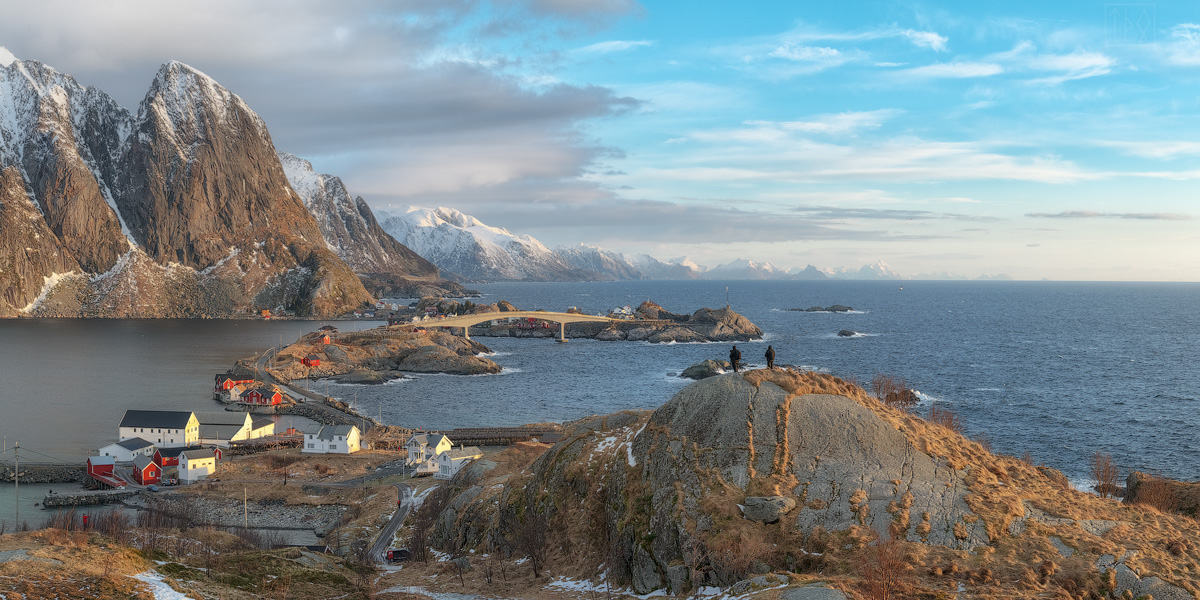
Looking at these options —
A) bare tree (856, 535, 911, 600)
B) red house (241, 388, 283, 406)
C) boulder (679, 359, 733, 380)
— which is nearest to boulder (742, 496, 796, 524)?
bare tree (856, 535, 911, 600)

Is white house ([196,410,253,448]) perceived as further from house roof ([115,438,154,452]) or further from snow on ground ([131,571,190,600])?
snow on ground ([131,571,190,600])

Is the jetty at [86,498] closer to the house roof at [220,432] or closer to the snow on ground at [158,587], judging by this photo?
the house roof at [220,432]

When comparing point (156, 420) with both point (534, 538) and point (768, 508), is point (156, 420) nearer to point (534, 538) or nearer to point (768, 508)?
point (534, 538)

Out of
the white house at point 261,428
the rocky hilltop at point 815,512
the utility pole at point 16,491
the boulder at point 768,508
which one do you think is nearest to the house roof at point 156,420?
the white house at point 261,428

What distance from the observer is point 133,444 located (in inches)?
2970

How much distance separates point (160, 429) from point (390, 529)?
1927 inches

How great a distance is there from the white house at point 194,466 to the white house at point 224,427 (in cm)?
1322

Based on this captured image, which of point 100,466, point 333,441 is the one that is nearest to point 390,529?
point 333,441

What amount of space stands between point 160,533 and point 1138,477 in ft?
191

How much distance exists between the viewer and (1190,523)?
2923 cm

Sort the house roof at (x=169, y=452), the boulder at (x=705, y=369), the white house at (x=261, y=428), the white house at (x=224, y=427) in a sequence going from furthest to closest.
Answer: the boulder at (x=705, y=369) → the white house at (x=261, y=428) → the white house at (x=224, y=427) → the house roof at (x=169, y=452)

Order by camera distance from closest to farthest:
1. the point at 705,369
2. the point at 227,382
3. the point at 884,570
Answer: the point at 884,570 < the point at 227,382 < the point at 705,369

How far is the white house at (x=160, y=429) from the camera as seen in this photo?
82188mm

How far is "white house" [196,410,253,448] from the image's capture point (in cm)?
8575
